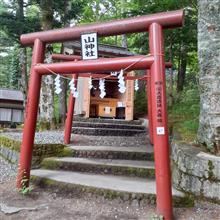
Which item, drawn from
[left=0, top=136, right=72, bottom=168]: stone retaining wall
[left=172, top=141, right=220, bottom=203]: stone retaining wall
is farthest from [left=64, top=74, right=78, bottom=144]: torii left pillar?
[left=172, top=141, right=220, bottom=203]: stone retaining wall

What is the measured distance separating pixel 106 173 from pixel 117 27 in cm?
224

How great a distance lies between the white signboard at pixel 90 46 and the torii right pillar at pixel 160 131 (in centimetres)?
82

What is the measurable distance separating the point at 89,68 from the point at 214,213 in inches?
89.4

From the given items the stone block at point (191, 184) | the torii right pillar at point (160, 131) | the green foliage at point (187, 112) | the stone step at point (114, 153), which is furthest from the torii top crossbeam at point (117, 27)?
the green foliage at point (187, 112)

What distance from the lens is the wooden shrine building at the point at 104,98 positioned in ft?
33.1

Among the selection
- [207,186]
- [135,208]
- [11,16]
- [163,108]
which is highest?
[11,16]

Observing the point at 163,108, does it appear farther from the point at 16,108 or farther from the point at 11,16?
the point at 16,108

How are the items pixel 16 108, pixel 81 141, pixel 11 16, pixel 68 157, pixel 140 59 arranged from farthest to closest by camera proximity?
pixel 16 108
pixel 11 16
pixel 81 141
pixel 68 157
pixel 140 59

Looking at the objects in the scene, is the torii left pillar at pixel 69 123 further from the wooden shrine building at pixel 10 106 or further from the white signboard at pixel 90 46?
the wooden shrine building at pixel 10 106

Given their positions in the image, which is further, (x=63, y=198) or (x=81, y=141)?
(x=81, y=141)

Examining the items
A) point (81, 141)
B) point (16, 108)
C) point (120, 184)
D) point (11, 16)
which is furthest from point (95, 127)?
point (16, 108)

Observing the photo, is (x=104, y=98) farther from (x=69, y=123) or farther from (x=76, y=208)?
(x=76, y=208)

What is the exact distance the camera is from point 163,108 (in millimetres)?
3695

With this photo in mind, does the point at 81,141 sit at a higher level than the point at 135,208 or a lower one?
higher
